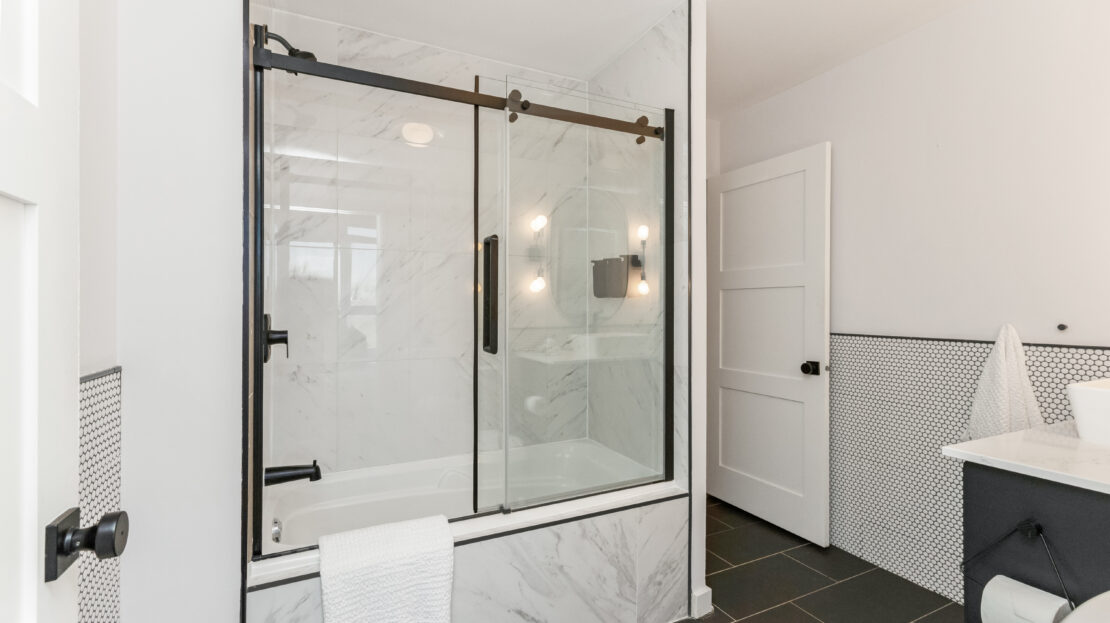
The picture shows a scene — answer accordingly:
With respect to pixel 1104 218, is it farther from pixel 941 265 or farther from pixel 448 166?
pixel 448 166

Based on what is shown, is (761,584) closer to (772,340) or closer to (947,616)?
(947,616)

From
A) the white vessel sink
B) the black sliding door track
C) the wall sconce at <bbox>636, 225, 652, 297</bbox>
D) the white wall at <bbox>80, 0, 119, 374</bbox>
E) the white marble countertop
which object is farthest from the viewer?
the wall sconce at <bbox>636, 225, 652, 297</bbox>

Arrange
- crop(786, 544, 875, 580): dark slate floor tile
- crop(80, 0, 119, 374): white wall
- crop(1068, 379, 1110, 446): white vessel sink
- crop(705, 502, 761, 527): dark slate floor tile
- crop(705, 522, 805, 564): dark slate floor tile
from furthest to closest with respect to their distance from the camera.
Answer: crop(705, 502, 761, 527): dark slate floor tile < crop(705, 522, 805, 564): dark slate floor tile < crop(786, 544, 875, 580): dark slate floor tile < crop(1068, 379, 1110, 446): white vessel sink < crop(80, 0, 119, 374): white wall

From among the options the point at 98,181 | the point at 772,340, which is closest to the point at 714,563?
the point at 772,340

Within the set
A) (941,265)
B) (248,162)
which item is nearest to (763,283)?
(941,265)

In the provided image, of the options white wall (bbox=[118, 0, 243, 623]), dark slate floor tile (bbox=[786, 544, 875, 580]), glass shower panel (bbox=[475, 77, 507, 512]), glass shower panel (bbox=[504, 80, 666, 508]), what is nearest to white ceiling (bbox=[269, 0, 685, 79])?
glass shower panel (bbox=[504, 80, 666, 508])

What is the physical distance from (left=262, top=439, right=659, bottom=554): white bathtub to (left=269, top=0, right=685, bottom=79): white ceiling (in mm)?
1875

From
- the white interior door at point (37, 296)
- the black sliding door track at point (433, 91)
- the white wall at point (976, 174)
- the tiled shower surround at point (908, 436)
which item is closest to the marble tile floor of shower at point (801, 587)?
the tiled shower surround at point (908, 436)

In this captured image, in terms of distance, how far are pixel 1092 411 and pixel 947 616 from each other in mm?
1176

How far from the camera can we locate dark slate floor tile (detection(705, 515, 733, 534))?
2.81 m

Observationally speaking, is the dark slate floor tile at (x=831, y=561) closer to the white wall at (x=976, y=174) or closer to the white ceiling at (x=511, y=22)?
the white wall at (x=976, y=174)

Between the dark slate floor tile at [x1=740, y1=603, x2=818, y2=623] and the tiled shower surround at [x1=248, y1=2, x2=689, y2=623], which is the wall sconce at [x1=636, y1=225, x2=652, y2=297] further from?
the dark slate floor tile at [x1=740, y1=603, x2=818, y2=623]

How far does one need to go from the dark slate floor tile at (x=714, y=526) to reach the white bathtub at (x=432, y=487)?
1.01 m

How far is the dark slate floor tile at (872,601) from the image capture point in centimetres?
203
